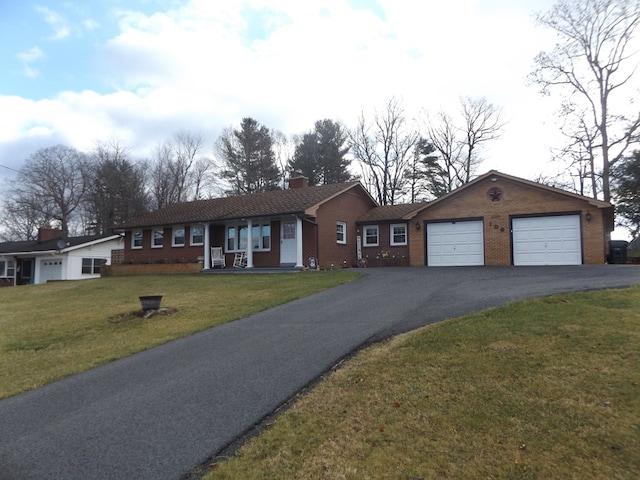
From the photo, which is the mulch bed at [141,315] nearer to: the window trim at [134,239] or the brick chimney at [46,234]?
the window trim at [134,239]

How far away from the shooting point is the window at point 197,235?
2344 centimetres

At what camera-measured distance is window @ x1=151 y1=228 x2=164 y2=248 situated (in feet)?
83.0

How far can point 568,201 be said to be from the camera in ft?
58.8

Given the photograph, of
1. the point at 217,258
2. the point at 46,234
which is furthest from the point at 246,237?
the point at 46,234

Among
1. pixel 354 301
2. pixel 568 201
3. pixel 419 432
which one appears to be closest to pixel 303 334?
pixel 354 301

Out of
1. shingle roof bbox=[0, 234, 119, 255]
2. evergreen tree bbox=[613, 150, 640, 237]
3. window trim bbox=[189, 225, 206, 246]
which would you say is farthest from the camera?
shingle roof bbox=[0, 234, 119, 255]

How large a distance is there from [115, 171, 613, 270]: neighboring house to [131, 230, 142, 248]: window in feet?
0.99

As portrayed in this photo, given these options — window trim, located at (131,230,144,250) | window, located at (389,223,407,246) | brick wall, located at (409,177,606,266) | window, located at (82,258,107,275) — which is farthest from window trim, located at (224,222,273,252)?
window, located at (82,258,107,275)

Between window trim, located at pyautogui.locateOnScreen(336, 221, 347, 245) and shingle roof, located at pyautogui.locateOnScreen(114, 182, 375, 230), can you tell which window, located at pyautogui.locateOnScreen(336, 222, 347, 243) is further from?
shingle roof, located at pyautogui.locateOnScreen(114, 182, 375, 230)

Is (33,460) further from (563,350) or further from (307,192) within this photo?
(307,192)

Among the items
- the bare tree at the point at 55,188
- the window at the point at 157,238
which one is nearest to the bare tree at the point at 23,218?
the bare tree at the point at 55,188

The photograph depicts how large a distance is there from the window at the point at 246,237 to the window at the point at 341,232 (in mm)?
3458

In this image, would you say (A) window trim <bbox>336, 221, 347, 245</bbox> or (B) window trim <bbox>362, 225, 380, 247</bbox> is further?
(B) window trim <bbox>362, 225, 380, 247</bbox>

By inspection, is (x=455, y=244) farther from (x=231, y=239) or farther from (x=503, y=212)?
(x=231, y=239)
